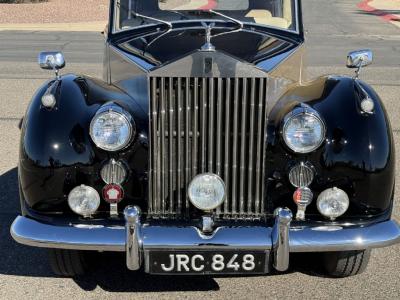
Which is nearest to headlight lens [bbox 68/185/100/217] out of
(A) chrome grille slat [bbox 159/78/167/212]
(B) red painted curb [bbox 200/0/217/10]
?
(A) chrome grille slat [bbox 159/78/167/212]

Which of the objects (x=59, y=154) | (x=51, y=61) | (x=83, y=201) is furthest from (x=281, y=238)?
(x=51, y=61)

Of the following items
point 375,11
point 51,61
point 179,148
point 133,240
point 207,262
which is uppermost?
point 51,61

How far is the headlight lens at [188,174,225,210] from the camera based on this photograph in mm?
3414

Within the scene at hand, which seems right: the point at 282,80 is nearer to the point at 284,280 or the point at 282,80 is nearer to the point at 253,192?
the point at 253,192

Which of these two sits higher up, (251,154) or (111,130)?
(111,130)

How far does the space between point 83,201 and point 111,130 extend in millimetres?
399

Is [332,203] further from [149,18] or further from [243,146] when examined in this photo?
[149,18]

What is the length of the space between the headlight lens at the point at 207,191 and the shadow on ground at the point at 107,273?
674 millimetres

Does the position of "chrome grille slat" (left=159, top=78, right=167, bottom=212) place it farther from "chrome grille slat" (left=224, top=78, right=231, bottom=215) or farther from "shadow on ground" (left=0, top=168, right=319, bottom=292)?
"shadow on ground" (left=0, top=168, right=319, bottom=292)

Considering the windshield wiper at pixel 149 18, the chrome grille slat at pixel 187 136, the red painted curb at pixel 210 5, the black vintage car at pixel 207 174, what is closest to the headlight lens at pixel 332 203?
the black vintage car at pixel 207 174

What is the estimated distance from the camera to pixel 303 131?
3.45m

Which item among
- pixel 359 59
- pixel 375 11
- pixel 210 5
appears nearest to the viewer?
pixel 359 59

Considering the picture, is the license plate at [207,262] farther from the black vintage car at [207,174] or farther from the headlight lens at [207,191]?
the headlight lens at [207,191]

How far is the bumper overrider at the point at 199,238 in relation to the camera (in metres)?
3.24
